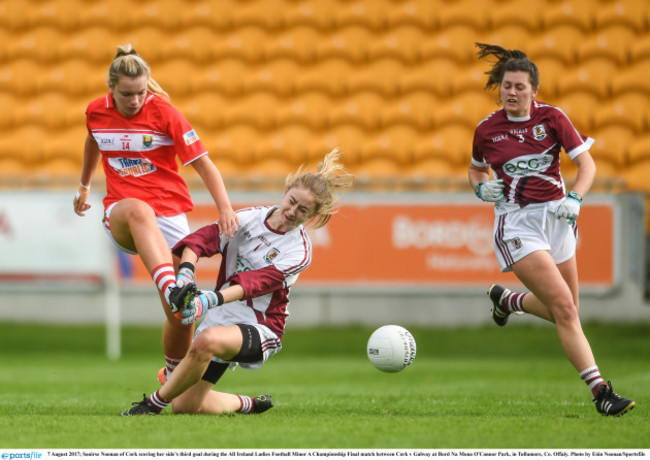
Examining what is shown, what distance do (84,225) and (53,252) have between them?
54 cm

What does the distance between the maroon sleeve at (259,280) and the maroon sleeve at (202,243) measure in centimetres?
24

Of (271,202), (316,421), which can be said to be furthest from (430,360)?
(316,421)

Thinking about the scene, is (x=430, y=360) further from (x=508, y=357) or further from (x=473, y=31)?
(x=473, y=31)

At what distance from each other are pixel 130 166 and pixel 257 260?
1105 mm

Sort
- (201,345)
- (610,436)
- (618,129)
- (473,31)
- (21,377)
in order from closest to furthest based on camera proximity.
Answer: (610,436) < (201,345) < (21,377) < (618,129) < (473,31)

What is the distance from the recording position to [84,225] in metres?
11.4

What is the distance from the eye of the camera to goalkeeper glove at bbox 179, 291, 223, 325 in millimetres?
4938

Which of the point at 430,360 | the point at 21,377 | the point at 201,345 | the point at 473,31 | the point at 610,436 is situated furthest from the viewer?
the point at 473,31

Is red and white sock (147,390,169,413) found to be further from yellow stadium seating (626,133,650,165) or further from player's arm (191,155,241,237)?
yellow stadium seating (626,133,650,165)

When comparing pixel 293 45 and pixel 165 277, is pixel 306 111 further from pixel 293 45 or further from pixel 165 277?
pixel 165 277

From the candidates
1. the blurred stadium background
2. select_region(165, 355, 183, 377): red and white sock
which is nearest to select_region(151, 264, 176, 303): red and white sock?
select_region(165, 355, 183, 377): red and white sock

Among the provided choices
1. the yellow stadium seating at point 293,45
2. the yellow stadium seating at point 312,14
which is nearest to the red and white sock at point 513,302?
the yellow stadium seating at point 293,45

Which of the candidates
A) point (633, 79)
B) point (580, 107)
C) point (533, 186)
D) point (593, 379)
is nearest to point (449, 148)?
point (580, 107)

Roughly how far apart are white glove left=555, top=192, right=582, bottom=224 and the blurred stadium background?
21.0ft
